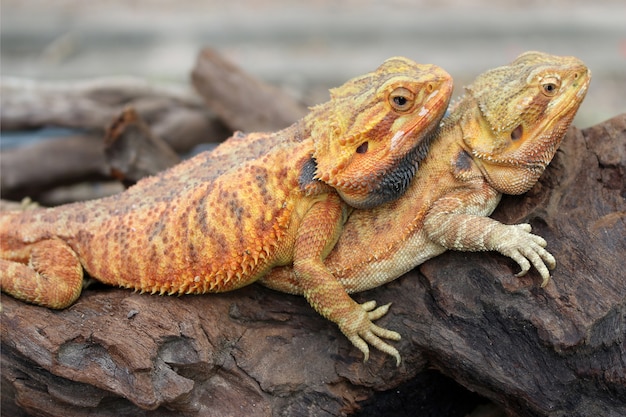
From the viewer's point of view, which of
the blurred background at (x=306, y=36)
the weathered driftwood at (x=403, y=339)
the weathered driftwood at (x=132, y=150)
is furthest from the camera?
the blurred background at (x=306, y=36)

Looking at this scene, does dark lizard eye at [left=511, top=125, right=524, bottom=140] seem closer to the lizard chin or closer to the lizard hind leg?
the lizard chin

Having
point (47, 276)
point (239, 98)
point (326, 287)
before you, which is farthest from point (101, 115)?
point (326, 287)

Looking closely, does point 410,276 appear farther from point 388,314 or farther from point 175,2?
point 175,2

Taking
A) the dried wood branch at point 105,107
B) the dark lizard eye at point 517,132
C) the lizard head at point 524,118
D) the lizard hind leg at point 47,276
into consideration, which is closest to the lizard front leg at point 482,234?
the lizard head at point 524,118

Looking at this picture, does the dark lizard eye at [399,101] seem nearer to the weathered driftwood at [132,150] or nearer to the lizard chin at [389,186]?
the lizard chin at [389,186]

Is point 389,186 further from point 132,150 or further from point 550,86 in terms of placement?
point 132,150

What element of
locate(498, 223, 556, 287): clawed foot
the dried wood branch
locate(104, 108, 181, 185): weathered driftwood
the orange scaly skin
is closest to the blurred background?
the dried wood branch
